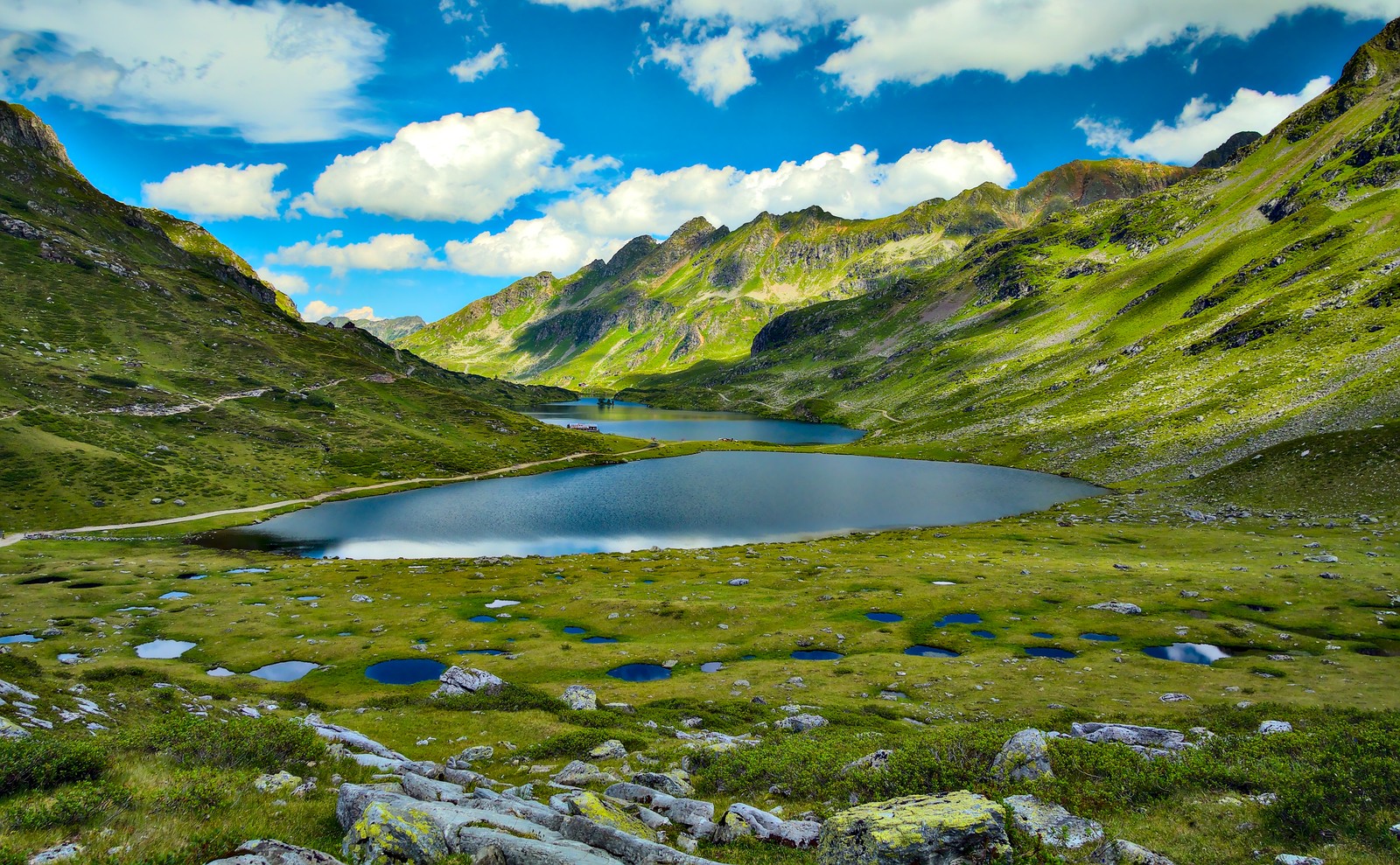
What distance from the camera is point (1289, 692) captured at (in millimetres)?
34625

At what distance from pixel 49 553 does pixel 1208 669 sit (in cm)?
12779

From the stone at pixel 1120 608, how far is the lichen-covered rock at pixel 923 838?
51164 millimetres

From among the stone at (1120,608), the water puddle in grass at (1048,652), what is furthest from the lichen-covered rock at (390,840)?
the stone at (1120,608)

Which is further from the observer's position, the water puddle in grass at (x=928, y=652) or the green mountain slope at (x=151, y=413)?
the green mountain slope at (x=151, y=413)

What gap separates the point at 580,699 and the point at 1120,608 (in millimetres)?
50761

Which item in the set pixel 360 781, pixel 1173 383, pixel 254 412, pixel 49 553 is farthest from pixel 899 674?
pixel 254 412

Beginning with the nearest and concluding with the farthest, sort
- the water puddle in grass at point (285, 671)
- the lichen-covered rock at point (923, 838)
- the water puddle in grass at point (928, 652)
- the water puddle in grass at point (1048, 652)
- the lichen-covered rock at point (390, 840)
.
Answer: the lichen-covered rock at point (390, 840) < the lichen-covered rock at point (923, 838) < the water puddle in grass at point (285, 671) < the water puddle in grass at point (1048, 652) < the water puddle in grass at point (928, 652)

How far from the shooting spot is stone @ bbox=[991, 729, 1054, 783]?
62.5 feet

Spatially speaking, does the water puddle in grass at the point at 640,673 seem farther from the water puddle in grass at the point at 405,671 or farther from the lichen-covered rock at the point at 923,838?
the lichen-covered rock at the point at 923,838

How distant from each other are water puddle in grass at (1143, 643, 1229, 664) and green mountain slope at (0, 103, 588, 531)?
473ft

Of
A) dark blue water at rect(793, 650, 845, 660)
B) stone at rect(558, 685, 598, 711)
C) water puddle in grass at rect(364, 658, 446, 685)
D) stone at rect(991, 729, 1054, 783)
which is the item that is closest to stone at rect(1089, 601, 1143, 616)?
dark blue water at rect(793, 650, 845, 660)

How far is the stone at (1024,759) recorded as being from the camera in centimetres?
1906

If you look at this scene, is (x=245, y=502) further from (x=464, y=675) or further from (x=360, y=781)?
(x=360, y=781)

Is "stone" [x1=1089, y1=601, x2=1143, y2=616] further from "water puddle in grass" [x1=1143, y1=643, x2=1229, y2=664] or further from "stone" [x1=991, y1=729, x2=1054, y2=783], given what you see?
"stone" [x1=991, y1=729, x2=1054, y2=783]
